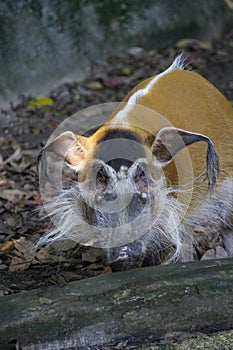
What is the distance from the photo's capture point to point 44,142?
5.66 m

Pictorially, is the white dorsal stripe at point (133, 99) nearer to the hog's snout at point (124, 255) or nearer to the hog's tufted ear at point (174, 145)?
the hog's tufted ear at point (174, 145)

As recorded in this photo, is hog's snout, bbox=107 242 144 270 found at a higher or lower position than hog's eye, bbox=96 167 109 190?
lower

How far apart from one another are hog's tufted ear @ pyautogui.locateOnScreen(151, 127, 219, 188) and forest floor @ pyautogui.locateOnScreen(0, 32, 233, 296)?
0.65 meters

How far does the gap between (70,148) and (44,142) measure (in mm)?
2291

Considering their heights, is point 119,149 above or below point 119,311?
above

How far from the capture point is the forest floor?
12.7 feet

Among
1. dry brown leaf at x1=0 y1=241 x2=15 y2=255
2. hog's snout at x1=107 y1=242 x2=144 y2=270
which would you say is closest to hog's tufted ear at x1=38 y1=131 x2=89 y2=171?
hog's snout at x1=107 y1=242 x2=144 y2=270

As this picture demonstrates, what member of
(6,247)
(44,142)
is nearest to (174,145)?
(6,247)

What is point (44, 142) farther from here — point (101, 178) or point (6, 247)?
point (101, 178)

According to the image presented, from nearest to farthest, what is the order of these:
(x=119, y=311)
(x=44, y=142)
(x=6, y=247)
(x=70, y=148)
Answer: (x=119, y=311) → (x=70, y=148) → (x=6, y=247) → (x=44, y=142)

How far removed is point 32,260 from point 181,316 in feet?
4.64

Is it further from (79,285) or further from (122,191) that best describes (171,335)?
(122,191)

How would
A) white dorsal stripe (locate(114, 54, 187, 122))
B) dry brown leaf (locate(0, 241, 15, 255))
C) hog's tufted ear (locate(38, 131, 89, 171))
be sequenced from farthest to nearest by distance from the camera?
1. dry brown leaf (locate(0, 241, 15, 255))
2. white dorsal stripe (locate(114, 54, 187, 122))
3. hog's tufted ear (locate(38, 131, 89, 171))

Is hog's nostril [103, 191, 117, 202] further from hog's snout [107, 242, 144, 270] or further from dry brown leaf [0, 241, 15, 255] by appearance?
dry brown leaf [0, 241, 15, 255]
